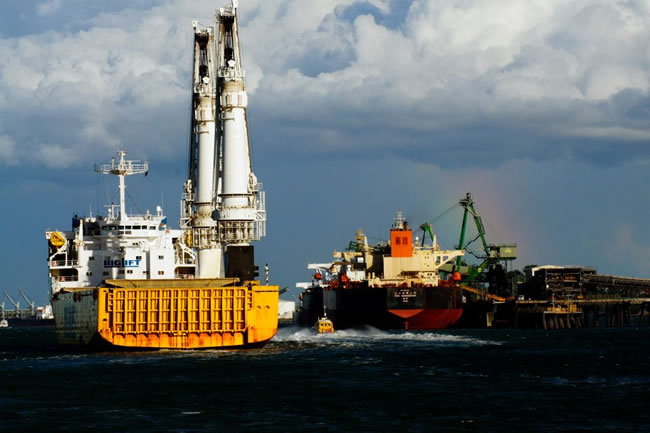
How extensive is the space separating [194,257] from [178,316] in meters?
19.9

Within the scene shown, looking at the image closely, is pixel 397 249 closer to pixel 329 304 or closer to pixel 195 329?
pixel 329 304

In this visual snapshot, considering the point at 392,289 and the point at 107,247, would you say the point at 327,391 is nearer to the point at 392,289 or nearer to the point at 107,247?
the point at 107,247

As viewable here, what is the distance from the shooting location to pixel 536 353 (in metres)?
67.8

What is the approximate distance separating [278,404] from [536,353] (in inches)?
1259

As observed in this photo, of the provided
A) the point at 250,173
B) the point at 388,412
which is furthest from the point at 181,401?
the point at 250,173

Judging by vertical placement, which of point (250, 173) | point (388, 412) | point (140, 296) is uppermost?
point (250, 173)

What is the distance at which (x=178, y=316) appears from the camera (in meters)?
62.2

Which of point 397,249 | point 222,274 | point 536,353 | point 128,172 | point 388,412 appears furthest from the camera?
point 397,249

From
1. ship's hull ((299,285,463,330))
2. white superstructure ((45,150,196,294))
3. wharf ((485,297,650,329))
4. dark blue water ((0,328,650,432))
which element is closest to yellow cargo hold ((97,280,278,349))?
dark blue water ((0,328,650,432))

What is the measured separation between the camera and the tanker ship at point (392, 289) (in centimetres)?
10862

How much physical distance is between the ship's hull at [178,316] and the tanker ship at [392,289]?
152ft

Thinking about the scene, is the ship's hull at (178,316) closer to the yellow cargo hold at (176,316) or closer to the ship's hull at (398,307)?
the yellow cargo hold at (176,316)

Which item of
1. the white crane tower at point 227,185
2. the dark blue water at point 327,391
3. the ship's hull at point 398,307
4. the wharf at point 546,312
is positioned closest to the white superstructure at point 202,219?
the white crane tower at point 227,185

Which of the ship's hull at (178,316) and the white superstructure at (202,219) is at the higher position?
the white superstructure at (202,219)
